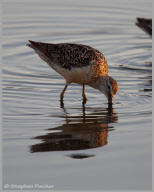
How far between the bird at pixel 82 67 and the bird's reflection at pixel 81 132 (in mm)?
775

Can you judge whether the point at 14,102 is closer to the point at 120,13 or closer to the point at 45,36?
the point at 45,36

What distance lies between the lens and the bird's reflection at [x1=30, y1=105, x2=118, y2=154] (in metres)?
8.30

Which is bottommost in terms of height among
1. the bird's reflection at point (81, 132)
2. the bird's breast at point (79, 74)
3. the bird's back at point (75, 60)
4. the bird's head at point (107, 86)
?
the bird's reflection at point (81, 132)

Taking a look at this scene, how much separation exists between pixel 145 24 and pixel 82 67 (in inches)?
191

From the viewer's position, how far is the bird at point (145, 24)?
15.3m

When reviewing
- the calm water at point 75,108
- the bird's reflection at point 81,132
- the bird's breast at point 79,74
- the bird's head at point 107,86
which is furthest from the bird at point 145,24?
the bird's reflection at point 81,132

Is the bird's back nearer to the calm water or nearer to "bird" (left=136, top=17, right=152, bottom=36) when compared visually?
the calm water

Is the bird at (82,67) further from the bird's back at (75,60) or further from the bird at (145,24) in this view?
the bird at (145,24)

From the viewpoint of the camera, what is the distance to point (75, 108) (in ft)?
34.0

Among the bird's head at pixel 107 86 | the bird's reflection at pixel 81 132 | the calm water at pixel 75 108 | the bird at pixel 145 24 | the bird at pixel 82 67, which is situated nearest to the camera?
the calm water at pixel 75 108

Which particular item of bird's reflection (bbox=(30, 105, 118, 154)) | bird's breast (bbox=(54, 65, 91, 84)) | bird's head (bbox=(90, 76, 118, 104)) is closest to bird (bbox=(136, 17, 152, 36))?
bird's head (bbox=(90, 76, 118, 104))

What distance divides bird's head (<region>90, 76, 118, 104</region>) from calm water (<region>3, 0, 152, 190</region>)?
16cm

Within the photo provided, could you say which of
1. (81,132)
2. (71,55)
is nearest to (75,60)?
(71,55)

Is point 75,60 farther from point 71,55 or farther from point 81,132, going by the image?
point 81,132
